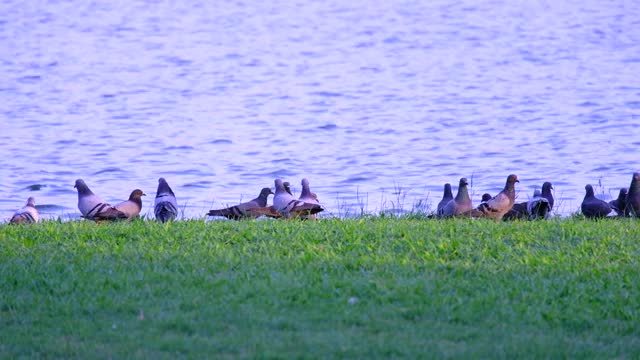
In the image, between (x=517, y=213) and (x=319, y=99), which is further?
(x=319, y=99)

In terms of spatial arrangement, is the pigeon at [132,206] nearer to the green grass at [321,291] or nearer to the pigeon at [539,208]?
the green grass at [321,291]

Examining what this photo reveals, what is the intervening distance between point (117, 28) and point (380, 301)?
102ft

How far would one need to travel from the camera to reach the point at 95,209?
11.6m

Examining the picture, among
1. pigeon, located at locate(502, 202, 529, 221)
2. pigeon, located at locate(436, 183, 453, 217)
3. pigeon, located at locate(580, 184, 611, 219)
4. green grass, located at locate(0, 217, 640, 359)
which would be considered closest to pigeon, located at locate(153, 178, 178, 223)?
green grass, located at locate(0, 217, 640, 359)

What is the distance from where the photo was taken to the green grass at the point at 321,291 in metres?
6.68

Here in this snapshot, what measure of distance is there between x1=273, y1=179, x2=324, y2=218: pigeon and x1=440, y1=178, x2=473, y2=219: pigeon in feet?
4.23

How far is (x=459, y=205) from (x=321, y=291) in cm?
451

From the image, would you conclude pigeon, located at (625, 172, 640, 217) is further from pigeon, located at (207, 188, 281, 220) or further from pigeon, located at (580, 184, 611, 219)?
pigeon, located at (207, 188, 281, 220)

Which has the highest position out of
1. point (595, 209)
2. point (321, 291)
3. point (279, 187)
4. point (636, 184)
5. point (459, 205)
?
point (279, 187)

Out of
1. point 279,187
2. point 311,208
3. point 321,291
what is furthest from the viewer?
point 279,187

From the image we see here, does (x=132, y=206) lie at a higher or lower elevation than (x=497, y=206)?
higher

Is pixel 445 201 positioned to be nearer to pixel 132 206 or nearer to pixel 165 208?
pixel 165 208

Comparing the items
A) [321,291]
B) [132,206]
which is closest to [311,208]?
[132,206]

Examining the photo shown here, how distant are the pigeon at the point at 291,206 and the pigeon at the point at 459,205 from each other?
129 cm
